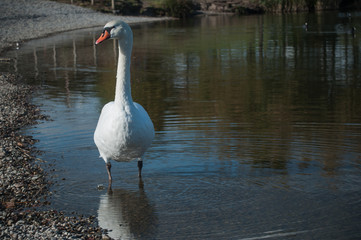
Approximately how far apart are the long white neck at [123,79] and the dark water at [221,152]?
1445mm

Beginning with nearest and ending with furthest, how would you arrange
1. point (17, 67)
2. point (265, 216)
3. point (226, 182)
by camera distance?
point (265, 216) < point (226, 182) < point (17, 67)

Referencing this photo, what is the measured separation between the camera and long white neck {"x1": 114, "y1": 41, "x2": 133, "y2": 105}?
22.7 feet

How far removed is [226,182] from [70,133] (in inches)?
168

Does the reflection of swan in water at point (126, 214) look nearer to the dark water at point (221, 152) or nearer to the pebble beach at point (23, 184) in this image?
the dark water at point (221, 152)

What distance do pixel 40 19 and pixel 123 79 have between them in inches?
1564

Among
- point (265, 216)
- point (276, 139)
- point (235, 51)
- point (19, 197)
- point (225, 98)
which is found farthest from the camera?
point (235, 51)

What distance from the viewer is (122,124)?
6.73 metres

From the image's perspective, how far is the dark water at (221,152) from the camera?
21.1 ft

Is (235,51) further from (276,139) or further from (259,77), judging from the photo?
(276,139)

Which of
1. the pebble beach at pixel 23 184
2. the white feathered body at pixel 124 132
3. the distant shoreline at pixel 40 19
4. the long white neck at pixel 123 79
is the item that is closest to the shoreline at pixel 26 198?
the pebble beach at pixel 23 184

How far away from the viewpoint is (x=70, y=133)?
34.8ft

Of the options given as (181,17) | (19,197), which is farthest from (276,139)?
(181,17)

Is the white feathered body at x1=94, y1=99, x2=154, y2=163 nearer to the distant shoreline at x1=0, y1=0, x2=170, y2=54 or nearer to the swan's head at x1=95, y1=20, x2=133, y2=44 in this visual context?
the swan's head at x1=95, y1=20, x2=133, y2=44

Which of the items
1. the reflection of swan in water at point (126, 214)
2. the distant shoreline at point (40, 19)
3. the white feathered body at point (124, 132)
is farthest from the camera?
the distant shoreline at point (40, 19)
